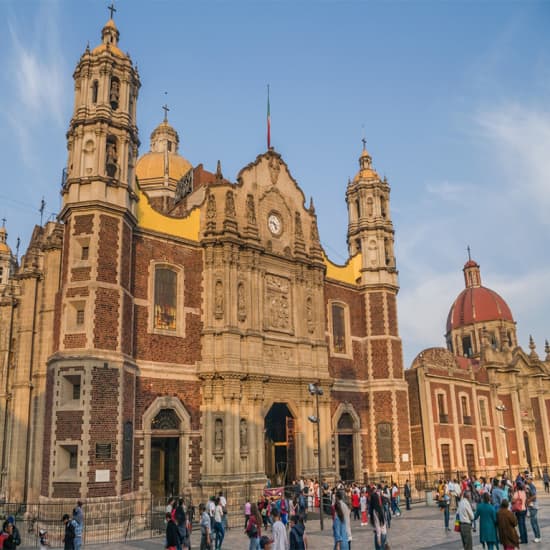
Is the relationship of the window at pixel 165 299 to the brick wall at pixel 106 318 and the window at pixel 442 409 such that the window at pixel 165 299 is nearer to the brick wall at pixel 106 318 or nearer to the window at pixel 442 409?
the brick wall at pixel 106 318

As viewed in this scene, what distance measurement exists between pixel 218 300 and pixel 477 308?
50.4m

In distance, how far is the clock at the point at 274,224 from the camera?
32.8 m

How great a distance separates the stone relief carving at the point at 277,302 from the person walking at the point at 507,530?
1934cm


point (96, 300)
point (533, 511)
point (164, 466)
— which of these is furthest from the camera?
point (164, 466)

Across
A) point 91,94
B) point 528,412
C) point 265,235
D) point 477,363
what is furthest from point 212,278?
point 528,412

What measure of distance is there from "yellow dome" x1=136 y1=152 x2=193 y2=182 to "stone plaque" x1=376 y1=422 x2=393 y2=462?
24.2 m

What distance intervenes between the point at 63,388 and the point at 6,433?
46.8 feet

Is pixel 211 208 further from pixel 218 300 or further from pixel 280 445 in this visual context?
pixel 280 445

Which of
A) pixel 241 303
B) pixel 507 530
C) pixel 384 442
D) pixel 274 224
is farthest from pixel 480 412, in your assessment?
pixel 507 530

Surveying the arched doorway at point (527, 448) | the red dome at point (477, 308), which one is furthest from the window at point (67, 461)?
the red dome at point (477, 308)

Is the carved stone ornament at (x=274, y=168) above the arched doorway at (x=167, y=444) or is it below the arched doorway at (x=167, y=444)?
above

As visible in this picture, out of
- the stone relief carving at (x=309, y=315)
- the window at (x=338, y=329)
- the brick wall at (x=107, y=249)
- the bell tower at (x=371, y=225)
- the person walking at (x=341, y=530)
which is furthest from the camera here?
the bell tower at (x=371, y=225)

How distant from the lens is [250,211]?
31.5 meters

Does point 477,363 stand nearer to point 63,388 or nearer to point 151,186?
point 151,186
